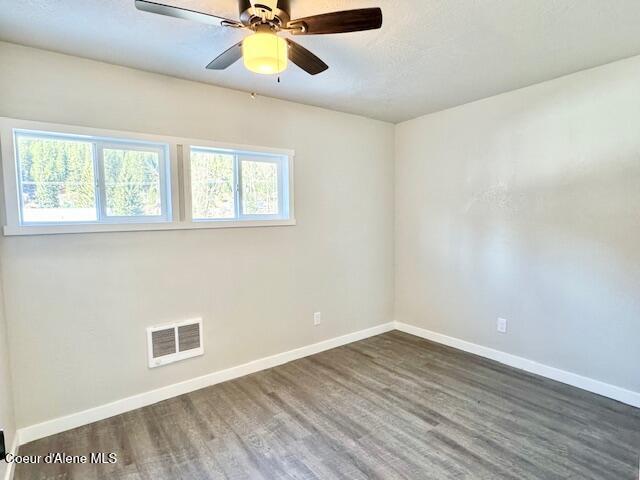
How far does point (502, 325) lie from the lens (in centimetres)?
324

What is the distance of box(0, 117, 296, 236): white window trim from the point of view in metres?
2.08

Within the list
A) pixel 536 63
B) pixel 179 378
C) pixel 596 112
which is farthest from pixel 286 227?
pixel 596 112

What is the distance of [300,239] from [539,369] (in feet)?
7.89

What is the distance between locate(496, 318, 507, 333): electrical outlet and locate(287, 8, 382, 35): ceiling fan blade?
2798mm

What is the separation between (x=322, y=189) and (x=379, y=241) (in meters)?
1.02

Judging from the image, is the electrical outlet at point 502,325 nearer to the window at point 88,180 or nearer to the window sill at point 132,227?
the window sill at point 132,227

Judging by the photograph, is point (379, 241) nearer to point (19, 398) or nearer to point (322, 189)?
point (322, 189)

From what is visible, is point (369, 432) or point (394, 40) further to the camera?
point (369, 432)

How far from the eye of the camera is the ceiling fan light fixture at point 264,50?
1.61 meters

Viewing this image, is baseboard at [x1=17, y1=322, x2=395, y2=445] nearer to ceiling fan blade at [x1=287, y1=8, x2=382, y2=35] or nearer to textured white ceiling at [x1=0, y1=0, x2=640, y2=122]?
textured white ceiling at [x1=0, y1=0, x2=640, y2=122]

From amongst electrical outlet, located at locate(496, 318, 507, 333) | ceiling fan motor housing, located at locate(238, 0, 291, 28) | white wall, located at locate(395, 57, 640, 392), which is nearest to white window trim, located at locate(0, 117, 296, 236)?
ceiling fan motor housing, located at locate(238, 0, 291, 28)

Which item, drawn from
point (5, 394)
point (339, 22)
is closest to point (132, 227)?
point (5, 394)

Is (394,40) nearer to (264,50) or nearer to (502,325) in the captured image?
(264,50)

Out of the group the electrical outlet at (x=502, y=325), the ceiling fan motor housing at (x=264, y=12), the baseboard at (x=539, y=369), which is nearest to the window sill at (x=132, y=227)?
the ceiling fan motor housing at (x=264, y=12)
